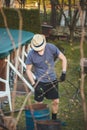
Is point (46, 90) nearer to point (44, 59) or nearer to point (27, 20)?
point (44, 59)

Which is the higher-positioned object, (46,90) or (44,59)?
(44,59)

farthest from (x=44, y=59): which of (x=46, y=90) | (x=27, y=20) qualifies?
(x=27, y=20)

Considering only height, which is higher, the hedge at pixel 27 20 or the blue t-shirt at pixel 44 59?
the blue t-shirt at pixel 44 59

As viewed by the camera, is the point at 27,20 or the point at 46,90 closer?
the point at 46,90

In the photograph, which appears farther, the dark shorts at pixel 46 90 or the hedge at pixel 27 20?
the hedge at pixel 27 20

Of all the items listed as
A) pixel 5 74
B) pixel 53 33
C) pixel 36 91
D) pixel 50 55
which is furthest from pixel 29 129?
pixel 53 33

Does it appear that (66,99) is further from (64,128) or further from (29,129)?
(29,129)

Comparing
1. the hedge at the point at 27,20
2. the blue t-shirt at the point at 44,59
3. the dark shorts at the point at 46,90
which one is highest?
the blue t-shirt at the point at 44,59

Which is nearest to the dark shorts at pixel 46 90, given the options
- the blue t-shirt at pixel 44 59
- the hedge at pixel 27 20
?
the blue t-shirt at pixel 44 59

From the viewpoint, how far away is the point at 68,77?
13812mm

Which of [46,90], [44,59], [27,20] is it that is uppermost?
[44,59]

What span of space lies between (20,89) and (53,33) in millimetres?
11615

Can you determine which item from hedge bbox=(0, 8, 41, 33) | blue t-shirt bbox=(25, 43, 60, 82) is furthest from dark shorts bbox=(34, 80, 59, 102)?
hedge bbox=(0, 8, 41, 33)

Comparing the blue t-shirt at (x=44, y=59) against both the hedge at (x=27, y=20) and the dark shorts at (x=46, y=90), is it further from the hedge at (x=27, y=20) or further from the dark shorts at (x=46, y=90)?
the hedge at (x=27, y=20)
